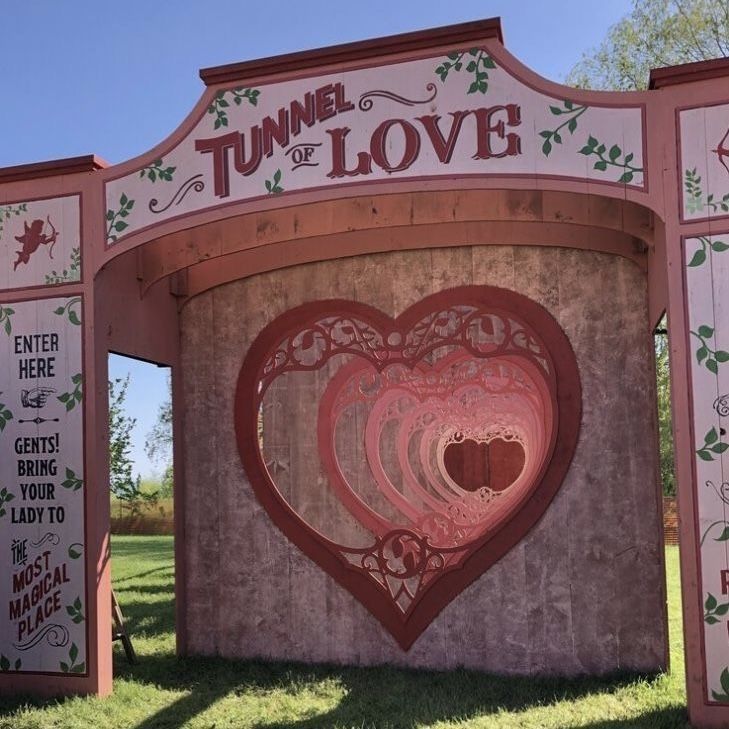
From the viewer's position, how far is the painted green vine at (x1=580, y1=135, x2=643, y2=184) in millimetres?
5316

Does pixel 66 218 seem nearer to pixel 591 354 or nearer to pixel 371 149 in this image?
pixel 371 149

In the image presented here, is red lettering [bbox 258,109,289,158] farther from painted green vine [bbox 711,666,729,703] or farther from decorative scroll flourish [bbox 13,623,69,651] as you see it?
painted green vine [bbox 711,666,729,703]

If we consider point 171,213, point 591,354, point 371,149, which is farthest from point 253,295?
point 591,354

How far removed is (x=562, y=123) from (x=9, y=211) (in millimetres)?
Result: 3862

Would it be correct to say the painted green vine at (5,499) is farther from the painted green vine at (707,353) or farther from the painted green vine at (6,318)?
the painted green vine at (707,353)

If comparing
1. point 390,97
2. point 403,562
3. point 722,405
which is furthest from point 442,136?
point 403,562

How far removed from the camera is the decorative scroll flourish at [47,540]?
245 inches

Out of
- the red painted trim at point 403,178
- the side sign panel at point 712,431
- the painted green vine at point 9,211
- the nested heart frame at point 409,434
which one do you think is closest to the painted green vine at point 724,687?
the side sign panel at point 712,431

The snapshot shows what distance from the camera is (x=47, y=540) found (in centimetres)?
623

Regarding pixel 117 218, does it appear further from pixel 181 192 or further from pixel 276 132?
pixel 276 132

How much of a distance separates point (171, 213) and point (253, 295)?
1.47 metres

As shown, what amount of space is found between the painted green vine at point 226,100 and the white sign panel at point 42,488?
1556 mm

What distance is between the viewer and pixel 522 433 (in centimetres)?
677

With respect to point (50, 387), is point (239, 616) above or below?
below
